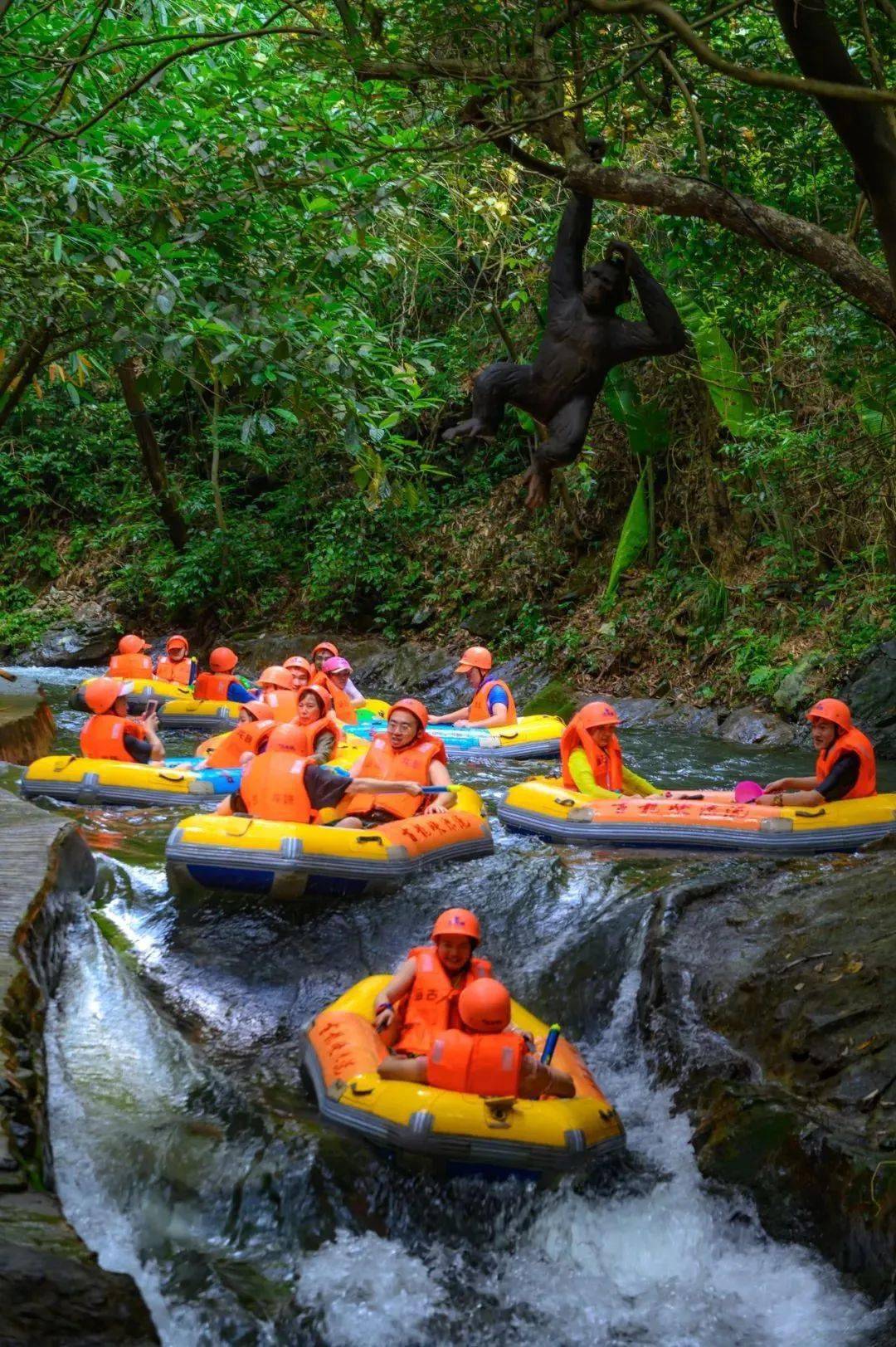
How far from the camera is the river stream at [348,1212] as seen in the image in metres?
4.43

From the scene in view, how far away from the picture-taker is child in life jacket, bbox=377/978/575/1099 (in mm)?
5219

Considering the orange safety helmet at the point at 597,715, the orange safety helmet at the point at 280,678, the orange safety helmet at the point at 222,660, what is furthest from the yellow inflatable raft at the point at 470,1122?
the orange safety helmet at the point at 222,660

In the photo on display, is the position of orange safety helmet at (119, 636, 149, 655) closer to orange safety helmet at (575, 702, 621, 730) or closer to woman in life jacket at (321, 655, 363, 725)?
woman in life jacket at (321, 655, 363, 725)

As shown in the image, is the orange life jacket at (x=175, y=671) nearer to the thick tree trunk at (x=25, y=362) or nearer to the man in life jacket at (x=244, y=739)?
the thick tree trunk at (x=25, y=362)

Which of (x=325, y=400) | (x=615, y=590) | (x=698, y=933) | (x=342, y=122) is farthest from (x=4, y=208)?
(x=615, y=590)

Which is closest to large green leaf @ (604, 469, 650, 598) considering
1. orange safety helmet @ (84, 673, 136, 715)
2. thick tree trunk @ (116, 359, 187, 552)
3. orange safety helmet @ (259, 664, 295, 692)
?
orange safety helmet @ (259, 664, 295, 692)

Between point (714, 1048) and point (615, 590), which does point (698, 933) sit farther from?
point (615, 590)

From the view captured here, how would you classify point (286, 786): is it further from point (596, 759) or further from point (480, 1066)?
point (480, 1066)

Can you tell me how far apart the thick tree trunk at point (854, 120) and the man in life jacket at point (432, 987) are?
319 centimetres

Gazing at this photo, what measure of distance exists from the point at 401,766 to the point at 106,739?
123 inches

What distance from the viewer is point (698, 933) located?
6.47 meters

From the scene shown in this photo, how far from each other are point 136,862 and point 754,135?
19.2ft

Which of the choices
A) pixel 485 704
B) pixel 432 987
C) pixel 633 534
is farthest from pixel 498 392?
pixel 633 534

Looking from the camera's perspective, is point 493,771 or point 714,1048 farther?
point 493,771
